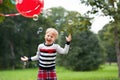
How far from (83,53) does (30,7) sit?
34947mm

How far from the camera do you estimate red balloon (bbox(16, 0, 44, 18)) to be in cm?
533

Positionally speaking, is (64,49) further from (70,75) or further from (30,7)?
(70,75)

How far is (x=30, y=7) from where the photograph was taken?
17.7 feet

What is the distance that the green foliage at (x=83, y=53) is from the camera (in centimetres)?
3903

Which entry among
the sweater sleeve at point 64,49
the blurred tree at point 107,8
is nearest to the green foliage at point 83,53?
the blurred tree at point 107,8

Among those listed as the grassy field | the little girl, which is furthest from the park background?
the little girl

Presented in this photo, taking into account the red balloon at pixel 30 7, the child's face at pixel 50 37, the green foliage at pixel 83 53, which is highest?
the red balloon at pixel 30 7

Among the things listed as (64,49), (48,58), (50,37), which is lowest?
(48,58)

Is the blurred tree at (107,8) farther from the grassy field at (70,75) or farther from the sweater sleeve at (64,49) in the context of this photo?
the sweater sleeve at (64,49)

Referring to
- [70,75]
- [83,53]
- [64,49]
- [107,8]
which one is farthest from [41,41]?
[64,49]

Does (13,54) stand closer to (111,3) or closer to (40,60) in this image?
(111,3)

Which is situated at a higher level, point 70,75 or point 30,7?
point 30,7

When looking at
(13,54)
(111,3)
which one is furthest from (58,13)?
(111,3)

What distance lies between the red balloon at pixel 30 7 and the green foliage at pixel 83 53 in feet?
109
